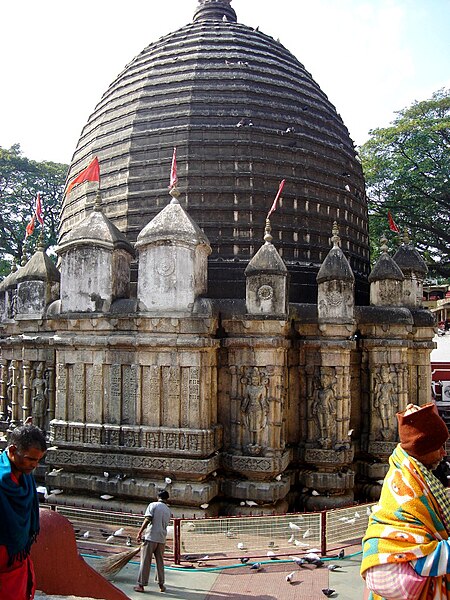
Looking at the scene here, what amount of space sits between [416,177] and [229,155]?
16.5 m

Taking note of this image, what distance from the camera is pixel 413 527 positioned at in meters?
2.64

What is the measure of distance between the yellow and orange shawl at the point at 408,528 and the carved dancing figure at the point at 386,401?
8971 millimetres

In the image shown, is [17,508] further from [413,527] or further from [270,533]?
[270,533]

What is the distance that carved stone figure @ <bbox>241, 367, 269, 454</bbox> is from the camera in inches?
403

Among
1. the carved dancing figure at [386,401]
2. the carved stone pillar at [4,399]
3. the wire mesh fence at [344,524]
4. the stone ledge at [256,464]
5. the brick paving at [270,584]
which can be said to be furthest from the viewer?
the carved stone pillar at [4,399]

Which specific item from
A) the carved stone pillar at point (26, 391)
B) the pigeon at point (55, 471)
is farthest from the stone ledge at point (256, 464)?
the carved stone pillar at point (26, 391)

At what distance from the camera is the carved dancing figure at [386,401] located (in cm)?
1135

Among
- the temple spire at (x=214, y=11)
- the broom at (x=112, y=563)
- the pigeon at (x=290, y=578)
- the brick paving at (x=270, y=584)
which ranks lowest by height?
the brick paving at (x=270, y=584)

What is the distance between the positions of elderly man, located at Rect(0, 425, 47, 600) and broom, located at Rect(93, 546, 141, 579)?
152 inches

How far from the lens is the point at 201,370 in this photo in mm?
10109

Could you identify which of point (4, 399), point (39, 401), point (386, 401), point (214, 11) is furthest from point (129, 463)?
point (214, 11)

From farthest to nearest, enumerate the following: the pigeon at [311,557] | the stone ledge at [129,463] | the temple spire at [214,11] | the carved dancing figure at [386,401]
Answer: the temple spire at [214,11] < the carved dancing figure at [386,401] < the stone ledge at [129,463] < the pigeon at [311,557]

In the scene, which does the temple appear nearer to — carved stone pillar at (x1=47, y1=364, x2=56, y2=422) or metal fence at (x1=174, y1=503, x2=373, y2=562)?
carved stone pillar at (x1=47, y1=364, x2=56, y2=422)

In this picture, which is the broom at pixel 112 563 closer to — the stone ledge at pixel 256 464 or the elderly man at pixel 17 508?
the stone ledge at pixel 256 464
